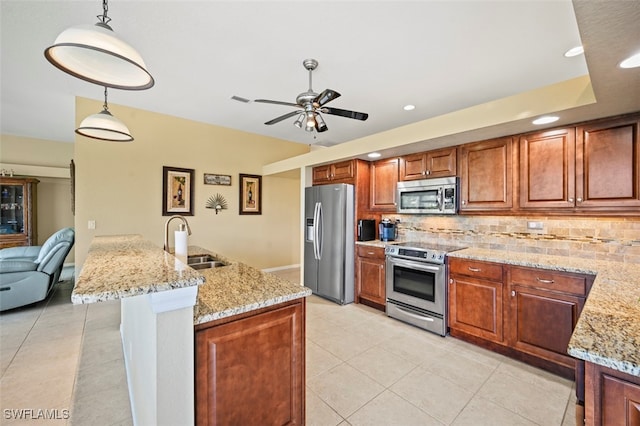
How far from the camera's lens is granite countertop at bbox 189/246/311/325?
1210 mm

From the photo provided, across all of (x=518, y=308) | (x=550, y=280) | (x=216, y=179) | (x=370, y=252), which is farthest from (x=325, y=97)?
(x=216, y=179)

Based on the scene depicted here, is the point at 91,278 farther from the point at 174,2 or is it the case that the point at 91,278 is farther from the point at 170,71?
the point at 170,71

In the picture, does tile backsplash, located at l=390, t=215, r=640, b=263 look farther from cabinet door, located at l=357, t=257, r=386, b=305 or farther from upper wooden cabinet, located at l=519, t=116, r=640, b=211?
cabinet door, located at l=357, t=257, r=386, b=305

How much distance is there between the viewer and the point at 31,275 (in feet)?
11.6

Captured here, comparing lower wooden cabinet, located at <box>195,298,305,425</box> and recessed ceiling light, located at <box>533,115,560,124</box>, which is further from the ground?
recessed ceiling light, located at <box>533,115,560,124</box>

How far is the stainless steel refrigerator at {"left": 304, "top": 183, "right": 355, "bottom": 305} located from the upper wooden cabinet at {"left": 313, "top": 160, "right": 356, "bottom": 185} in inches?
8.4

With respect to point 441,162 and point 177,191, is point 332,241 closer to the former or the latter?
point 441,162

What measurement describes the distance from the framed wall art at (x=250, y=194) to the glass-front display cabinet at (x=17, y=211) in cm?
421

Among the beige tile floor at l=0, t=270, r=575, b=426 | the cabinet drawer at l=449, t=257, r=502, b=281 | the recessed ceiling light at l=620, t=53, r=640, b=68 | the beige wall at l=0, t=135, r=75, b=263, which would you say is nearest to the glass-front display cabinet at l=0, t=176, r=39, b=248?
the beige wall at l=0, t=135, r=75, b=263

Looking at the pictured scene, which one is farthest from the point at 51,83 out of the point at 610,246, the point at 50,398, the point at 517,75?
the point at 610,246

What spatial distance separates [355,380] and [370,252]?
1.82 meters

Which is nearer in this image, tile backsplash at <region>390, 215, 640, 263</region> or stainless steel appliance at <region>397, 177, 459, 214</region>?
tile backsplash at <region>390, 215, 640, 263</region>

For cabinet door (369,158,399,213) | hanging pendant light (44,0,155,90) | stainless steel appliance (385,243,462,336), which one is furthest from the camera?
cabinet door (369,158,399,213)

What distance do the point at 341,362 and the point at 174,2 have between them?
3130 mm
